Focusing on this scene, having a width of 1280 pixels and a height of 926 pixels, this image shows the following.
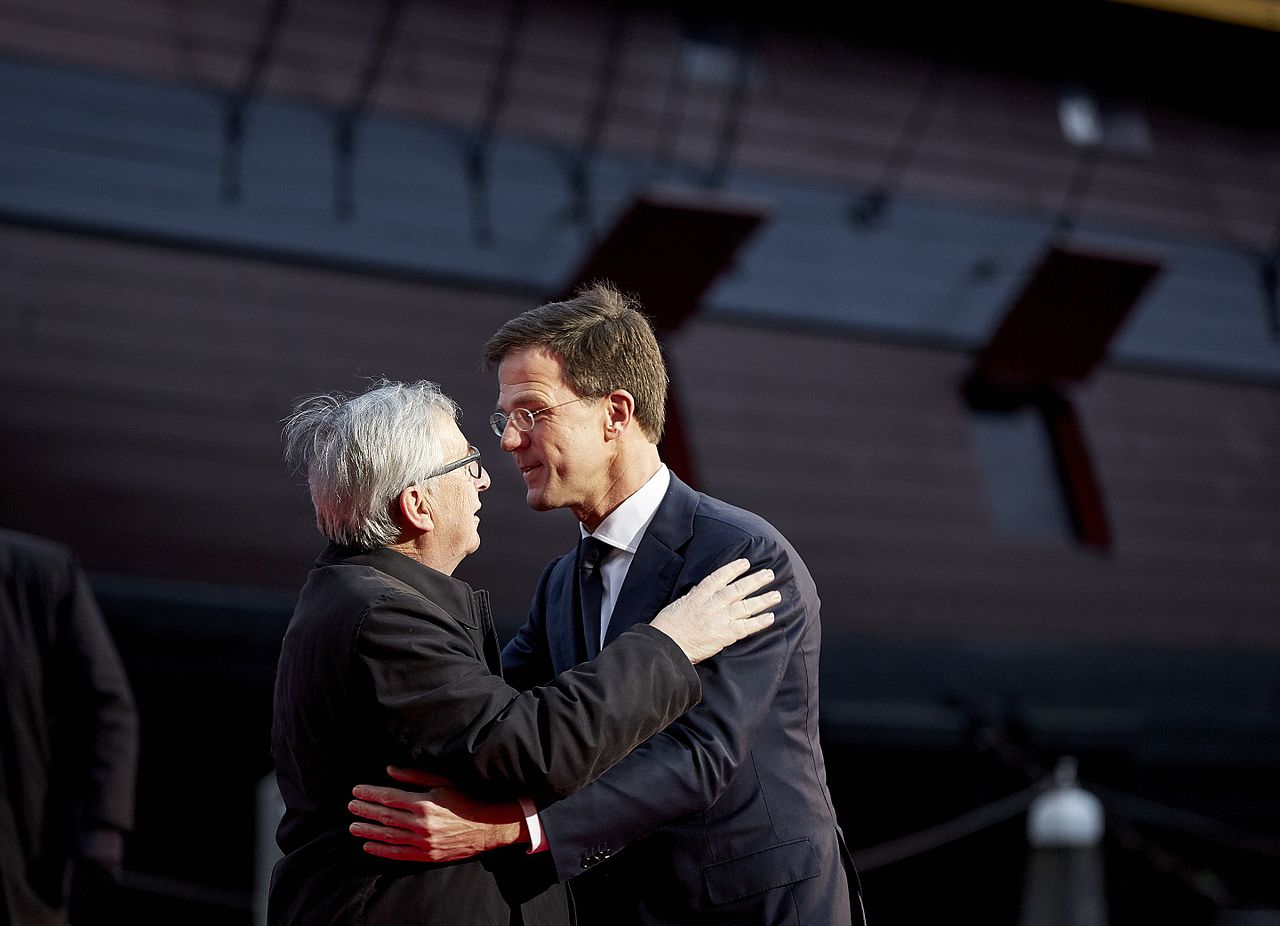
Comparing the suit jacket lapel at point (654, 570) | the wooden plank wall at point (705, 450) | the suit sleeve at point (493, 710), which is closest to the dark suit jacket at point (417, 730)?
the suit sleeve at point (493, 710)

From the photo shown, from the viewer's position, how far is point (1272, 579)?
9.20 m

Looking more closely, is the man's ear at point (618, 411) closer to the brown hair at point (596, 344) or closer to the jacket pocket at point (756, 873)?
the brown hair at point (596, 344)

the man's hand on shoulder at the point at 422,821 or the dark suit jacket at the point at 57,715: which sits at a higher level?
the dark suit jacket at the point at 57,715

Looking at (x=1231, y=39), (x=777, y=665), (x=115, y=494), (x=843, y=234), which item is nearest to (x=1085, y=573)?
(x=843, y=234)

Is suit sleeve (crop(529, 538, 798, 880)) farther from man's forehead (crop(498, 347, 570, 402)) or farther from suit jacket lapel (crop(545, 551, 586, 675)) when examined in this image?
man's forehead (crop(498, 347, 570, 402))

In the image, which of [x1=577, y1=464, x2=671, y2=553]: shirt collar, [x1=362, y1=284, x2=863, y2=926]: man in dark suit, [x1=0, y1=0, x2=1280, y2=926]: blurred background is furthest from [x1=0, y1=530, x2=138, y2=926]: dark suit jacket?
[x1=0, y1=0, x2=1280, y2=926]: blurred background

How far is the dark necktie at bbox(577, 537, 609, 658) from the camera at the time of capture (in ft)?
8.06

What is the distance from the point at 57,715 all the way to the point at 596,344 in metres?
2.20

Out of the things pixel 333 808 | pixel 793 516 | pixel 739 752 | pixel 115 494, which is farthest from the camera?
pixel 793 516

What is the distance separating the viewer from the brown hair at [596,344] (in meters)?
2.43

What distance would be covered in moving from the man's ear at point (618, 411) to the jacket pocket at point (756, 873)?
0.76 metres

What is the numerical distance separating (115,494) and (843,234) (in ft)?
16.2

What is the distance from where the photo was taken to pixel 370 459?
2.15 meters

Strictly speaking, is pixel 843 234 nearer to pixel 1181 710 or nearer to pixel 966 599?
pixel 966 599
